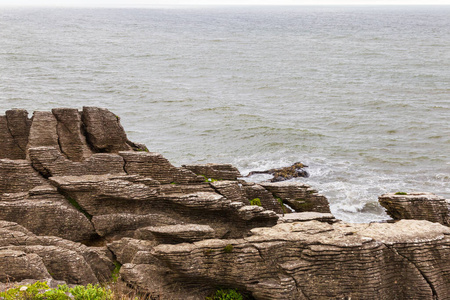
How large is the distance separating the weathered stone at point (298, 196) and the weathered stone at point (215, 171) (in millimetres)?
2134

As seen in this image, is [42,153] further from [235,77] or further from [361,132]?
[235,77]

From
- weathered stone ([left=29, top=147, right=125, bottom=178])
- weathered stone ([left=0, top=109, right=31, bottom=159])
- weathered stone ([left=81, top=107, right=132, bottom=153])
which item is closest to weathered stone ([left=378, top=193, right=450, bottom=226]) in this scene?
weathered stone ([left=29, top=147, right=125, bottom=178])

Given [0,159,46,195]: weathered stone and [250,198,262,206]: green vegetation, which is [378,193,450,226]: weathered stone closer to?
[250,198,262,206]: green vegetation

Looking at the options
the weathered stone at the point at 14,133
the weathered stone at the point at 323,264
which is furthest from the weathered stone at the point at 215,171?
the weathered stone at the point at 14,133

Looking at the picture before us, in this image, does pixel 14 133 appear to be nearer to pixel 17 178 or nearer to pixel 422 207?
pixel 17 178

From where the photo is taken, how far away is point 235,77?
108 meters

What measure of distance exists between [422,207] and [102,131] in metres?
20.8

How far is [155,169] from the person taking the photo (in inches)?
1144

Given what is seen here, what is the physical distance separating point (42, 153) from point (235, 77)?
82.5 metres

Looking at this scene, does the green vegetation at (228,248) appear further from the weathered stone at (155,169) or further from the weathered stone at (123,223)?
the weathered stone at (155,169)

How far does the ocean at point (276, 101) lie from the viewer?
189 feet

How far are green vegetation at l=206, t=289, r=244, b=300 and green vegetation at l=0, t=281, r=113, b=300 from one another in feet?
18.6

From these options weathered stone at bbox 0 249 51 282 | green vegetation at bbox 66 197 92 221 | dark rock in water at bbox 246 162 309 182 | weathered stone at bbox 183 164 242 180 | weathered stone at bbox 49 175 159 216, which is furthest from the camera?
dark rock in water at bbox 246 162 309 182

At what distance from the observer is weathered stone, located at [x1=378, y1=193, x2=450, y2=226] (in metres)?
29.1
